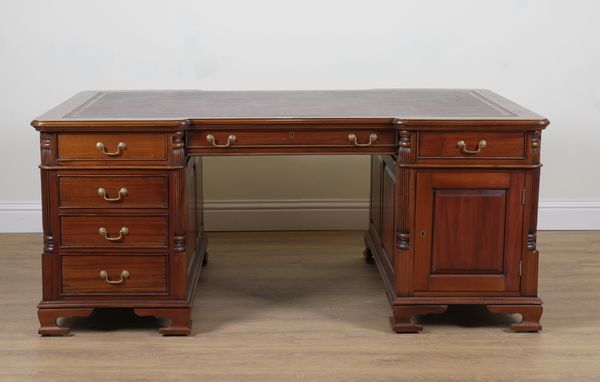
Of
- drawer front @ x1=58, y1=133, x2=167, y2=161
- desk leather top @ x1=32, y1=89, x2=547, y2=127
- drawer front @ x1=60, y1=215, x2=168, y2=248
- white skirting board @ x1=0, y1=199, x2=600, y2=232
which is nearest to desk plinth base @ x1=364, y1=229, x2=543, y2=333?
desk leather top @ x1=32, y1=89, x2=547, y2=127

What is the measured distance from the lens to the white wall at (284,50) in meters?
4.40

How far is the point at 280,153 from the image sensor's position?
3197mm

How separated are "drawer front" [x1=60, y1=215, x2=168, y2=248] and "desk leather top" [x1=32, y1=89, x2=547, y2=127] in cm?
32

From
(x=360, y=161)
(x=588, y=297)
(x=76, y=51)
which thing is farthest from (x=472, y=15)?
(x=76, y=51)

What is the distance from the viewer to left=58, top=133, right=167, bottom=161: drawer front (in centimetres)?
311

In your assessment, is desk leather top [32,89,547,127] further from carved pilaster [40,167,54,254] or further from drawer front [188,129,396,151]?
carved pilaster [40,167,54,254]

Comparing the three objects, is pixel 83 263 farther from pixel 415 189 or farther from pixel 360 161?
pixel 360 161

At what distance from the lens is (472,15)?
175 inches

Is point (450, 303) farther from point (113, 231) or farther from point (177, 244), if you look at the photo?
point (113, 231)

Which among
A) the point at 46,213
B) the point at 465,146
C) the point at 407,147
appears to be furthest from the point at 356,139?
the point at 46,213

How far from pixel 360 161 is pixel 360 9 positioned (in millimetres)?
708

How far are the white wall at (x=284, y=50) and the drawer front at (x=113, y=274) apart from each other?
144cm

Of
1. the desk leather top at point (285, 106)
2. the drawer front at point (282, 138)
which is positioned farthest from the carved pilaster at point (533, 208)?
the drawer front at point (282, 138)

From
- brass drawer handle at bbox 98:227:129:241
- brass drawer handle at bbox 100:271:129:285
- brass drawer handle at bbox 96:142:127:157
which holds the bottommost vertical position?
brass drawer handle at bbox 100:271:129:285
